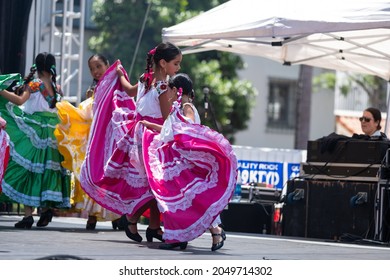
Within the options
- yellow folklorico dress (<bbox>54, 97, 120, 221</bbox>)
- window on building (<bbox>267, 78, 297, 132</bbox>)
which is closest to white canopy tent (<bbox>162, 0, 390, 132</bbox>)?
yellow folklorico dress (<bbox>54, 97, 120, 221</bbox>)

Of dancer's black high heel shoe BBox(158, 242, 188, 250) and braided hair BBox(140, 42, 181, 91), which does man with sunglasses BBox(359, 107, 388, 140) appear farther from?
dancer's black high heel shoe BBox(158, 242, 188, 250)

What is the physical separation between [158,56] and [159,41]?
2039 centimetres

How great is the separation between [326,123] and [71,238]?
32178mm

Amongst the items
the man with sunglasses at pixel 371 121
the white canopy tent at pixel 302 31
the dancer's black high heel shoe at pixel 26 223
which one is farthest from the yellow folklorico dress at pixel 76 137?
the man with sunglasses at pixel 371 121

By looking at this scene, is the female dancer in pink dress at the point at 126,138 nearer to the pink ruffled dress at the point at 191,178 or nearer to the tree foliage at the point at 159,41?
the pink ruffled dress at the point at 191,178

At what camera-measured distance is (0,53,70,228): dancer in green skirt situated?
1107cm

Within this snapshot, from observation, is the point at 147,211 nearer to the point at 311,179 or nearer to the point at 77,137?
the point at 77,137

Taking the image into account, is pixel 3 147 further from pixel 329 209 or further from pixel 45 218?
pixel 329 209

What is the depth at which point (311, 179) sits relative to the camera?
1233 cm

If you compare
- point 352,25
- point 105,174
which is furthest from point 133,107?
point 352,25

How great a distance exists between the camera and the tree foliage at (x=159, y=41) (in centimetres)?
3011

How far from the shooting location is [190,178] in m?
8.96

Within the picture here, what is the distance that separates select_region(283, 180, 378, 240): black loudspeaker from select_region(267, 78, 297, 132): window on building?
2789cm

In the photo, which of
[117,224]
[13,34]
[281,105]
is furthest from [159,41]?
[117,224]
